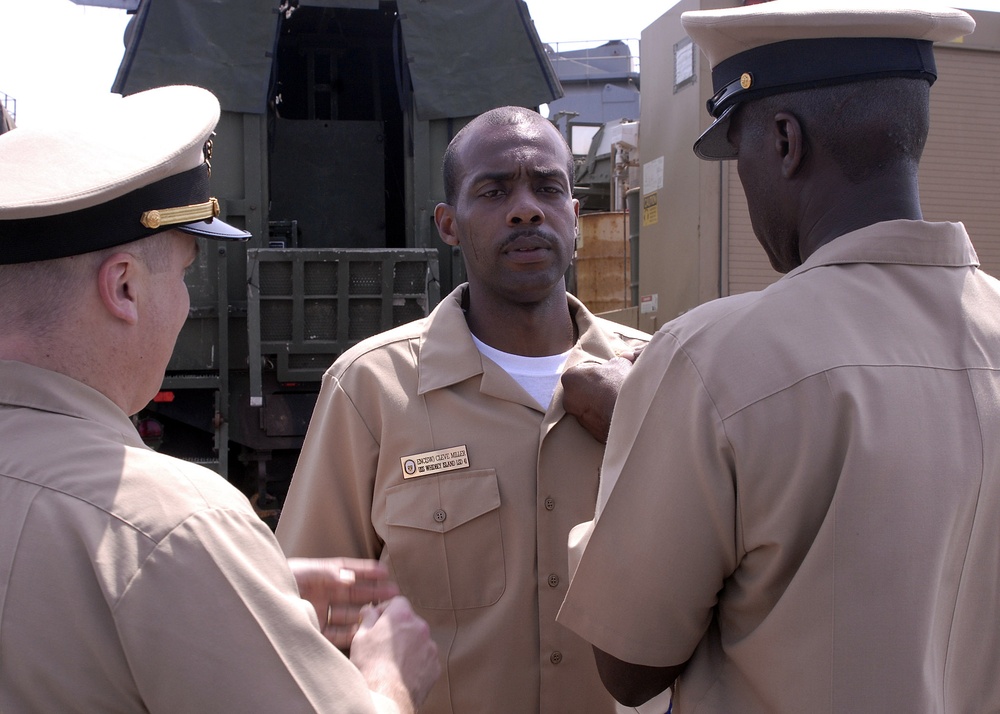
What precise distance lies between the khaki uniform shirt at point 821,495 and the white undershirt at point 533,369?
0.82 metres

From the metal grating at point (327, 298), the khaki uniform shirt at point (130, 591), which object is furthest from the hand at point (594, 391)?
the metal grating at point (327, 298)

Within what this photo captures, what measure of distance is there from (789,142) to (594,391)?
0.76 meters

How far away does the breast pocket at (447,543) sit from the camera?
6.66ft

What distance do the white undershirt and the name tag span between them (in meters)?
0.24

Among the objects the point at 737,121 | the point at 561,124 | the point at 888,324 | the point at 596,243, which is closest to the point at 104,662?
the point at 888,324

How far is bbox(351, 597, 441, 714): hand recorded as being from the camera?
1384mm

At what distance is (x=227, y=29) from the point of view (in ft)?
19.1

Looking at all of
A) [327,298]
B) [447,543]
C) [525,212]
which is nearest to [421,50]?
[327,298]

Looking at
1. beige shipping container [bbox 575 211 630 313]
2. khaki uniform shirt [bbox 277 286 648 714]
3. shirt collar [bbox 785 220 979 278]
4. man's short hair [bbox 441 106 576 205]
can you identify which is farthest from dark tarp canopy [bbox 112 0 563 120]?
shirt collar [bbox 785 220 979 278]

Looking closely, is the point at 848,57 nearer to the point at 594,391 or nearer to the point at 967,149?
the point at 594,391

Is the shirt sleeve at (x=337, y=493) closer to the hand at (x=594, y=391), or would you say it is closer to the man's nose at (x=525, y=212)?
the hand at (x=594, y=391)

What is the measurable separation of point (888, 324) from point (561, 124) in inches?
342

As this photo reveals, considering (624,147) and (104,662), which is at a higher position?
(624,147)

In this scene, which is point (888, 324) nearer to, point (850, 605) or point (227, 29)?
point (850, 605)
